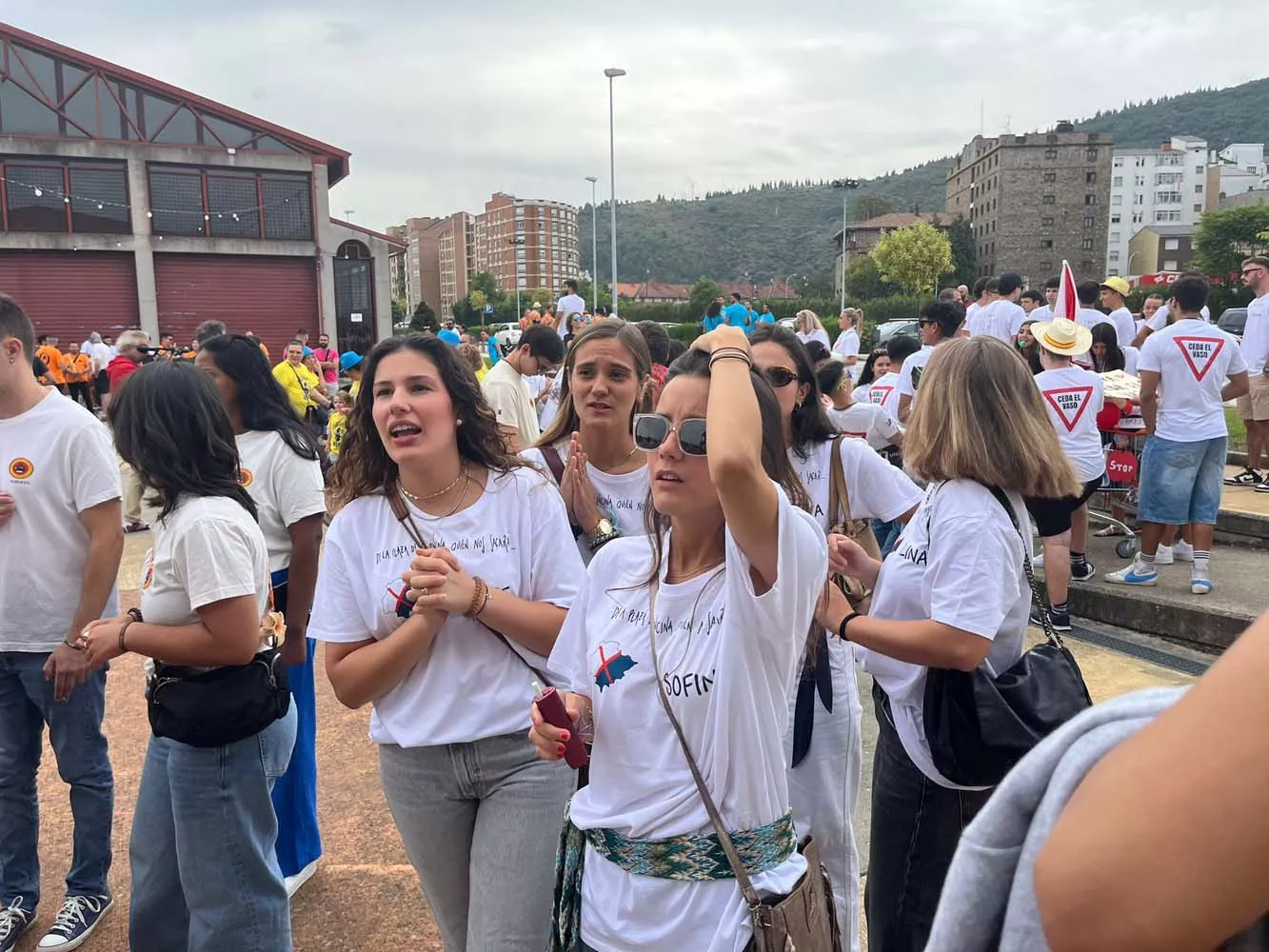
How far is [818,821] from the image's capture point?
2570 mm

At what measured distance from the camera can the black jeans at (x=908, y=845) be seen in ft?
7.57

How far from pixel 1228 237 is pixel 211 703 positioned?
81323mm

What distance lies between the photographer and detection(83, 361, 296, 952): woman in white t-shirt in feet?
8.23

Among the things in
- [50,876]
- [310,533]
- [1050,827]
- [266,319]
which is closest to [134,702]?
[50,876]

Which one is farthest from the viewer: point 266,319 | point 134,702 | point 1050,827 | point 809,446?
point 266,319

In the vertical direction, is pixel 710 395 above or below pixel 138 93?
below

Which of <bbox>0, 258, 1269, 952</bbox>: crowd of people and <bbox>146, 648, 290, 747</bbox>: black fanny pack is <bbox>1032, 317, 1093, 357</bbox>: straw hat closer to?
<bbox>0, 258, 1269, 952</bbox>: crowd of people

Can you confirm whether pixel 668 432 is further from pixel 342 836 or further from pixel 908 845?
pixel 342 836

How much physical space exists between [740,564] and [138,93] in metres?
34.7

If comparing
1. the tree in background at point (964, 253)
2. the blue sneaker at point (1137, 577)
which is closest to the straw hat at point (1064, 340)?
the blue sneaker at point (1137, 577)

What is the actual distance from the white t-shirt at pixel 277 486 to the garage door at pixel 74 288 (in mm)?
30907

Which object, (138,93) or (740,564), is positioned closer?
(740,564)

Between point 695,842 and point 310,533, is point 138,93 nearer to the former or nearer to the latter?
point 310,533

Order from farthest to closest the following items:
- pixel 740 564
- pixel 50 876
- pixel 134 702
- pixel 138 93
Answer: pixel 138 93 < pixel 134 702 < pixel 50 876 < pixel 740 564
